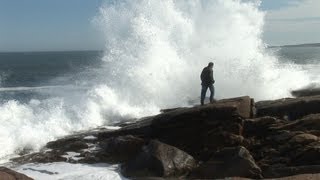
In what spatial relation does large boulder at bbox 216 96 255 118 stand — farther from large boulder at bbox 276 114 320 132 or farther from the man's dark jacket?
the man's dark jacket

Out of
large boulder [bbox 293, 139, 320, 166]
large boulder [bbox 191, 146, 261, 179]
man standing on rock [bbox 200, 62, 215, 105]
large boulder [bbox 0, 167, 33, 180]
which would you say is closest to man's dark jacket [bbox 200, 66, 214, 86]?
man standing on rock [bbox 200, 62, 215, 105]

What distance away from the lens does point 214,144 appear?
1307cm

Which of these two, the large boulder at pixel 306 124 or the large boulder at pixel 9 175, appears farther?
the large boulder at pixel 306 124

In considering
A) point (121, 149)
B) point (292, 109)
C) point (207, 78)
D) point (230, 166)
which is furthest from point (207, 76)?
point (230, 166)

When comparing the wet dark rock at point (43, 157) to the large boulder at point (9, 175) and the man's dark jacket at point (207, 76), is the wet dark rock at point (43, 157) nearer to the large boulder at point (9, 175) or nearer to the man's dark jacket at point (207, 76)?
the large boulder at point (9, 175)

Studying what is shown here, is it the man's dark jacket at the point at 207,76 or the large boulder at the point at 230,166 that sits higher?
the man's dark jacket at the point at 207,76

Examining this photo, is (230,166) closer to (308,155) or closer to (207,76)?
(308,155)

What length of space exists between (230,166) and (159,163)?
1608 mm

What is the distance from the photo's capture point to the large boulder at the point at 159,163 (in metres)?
11.8

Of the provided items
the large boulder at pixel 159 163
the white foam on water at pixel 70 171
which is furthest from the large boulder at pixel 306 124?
the white foam on water at pixel 70 171

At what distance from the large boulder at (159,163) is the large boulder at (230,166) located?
16.2 inches

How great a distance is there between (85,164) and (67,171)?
0.74 metres

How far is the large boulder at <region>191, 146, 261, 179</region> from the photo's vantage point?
36.4ft

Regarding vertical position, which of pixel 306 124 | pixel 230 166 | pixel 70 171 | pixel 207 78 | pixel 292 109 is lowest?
pixel 70 171
